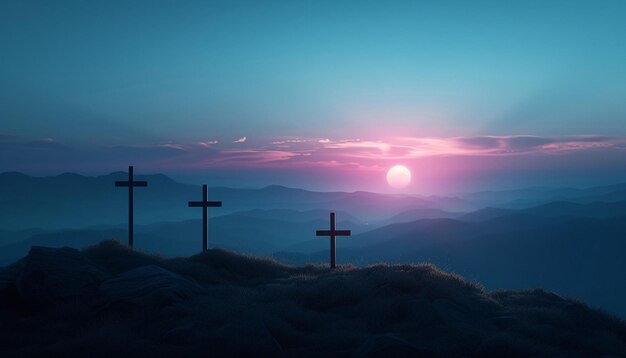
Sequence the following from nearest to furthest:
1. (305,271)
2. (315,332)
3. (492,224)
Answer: (315,332)
(305,271)
(492,224)

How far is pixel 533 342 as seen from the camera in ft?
34.4

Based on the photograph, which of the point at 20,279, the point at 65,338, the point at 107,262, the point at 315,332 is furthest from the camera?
the point at 107,262

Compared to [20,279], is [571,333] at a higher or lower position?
lower

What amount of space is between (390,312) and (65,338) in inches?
281

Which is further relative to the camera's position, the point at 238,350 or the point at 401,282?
the point at 401,282

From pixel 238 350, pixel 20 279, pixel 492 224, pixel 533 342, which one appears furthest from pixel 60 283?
pixel 492 224

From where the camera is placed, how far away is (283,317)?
1160 centimetres

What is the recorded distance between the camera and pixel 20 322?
1166 centimetres

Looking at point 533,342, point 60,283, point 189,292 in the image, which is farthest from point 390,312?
point 60,283

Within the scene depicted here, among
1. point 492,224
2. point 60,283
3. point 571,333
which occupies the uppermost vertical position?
point 60,283

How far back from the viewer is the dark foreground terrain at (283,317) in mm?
9484

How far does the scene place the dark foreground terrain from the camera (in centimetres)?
948

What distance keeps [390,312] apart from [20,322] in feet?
28.4

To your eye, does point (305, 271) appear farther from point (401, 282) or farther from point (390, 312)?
point (390, 312)
